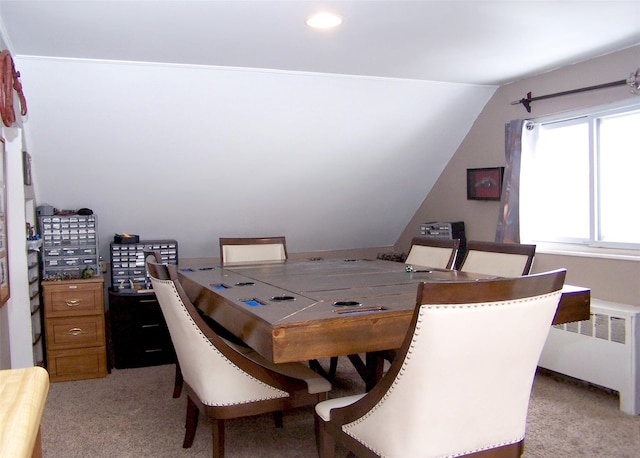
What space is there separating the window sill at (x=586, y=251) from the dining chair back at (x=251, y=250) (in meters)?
2.00

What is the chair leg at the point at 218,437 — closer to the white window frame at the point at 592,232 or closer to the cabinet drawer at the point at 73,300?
the cabinet drawer at the point at 73,300

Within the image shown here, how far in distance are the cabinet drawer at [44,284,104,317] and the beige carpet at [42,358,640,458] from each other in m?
0.49

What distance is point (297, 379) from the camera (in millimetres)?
2217

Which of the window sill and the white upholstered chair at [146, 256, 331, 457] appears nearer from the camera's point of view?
the white upholstered chair at [146, 256, 331, 457]

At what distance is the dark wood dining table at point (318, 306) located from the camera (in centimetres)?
169

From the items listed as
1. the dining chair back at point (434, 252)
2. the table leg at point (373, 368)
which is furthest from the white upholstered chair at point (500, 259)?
the table leg at point (373, 368)

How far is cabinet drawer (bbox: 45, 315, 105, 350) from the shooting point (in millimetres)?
3613

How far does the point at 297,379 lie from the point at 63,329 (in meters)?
2.17

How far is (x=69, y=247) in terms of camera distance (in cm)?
390

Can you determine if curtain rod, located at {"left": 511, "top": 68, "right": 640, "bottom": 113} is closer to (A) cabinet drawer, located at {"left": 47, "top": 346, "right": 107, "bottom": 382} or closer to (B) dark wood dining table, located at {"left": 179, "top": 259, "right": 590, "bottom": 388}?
(B) dark wood dining table, located at {"left": 179, "top": 259, "right": 590, "bottom": 388}

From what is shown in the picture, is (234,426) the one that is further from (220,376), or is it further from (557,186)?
(557,186)

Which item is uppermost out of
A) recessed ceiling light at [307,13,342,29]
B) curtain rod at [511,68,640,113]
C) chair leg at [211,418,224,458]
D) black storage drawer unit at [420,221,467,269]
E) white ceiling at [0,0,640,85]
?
white ceiling at [0,0,640,85]

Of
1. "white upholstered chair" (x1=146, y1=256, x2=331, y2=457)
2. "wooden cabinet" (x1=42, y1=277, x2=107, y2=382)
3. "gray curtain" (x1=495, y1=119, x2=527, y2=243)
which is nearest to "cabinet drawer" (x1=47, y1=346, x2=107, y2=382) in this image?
"wooden cabinet" (x1=42, y1=277, x2=107, y2=382)

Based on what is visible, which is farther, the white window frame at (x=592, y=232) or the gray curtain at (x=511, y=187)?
the gray curtain at (x=511, y=187)
